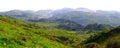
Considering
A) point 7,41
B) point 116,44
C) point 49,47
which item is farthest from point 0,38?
point 116,44

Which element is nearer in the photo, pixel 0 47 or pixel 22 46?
pixel 0 47

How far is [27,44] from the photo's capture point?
3891 cm

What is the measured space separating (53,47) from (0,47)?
13.3 meters

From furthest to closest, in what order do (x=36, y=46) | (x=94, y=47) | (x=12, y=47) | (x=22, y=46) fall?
(x=94, y=47) → (x=36, y=46) → (x=22, y=46) → (x=12, y=47)

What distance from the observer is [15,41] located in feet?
123

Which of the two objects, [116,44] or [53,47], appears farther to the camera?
[53,47]

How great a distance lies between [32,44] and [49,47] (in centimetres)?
326

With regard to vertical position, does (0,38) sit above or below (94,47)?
above

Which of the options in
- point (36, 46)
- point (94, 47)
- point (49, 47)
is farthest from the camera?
point (94, 47)

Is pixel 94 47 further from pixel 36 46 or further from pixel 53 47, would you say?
pixel 36 46

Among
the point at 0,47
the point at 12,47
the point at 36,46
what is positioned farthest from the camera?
the point at 36,46

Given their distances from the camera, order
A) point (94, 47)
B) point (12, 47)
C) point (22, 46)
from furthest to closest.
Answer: point (94, 47)
point (22, 46)
point (12, 47)

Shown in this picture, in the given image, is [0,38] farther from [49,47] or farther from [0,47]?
[49,47]

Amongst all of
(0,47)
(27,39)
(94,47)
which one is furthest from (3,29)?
(94,47)
